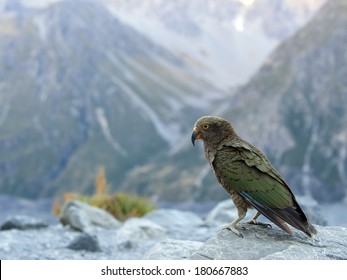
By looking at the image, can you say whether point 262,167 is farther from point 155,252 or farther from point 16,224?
point 16,224

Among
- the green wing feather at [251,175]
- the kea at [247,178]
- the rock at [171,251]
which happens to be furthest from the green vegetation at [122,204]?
the green wing feather at [251,175]

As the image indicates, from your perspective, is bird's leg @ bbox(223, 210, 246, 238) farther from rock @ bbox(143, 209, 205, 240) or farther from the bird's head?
rock @ bbox(143, 209, 205, 240)

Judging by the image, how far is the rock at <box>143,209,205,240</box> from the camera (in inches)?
681

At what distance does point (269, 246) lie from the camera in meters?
7.86

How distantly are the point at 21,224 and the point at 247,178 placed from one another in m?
10.4

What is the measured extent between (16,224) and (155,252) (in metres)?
7.75

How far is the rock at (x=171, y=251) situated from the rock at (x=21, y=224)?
736cm

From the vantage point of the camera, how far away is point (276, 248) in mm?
7793

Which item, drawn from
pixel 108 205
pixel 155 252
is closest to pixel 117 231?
pixel 108 205

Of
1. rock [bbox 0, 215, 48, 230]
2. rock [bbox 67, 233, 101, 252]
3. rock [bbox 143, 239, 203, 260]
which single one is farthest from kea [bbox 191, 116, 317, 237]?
rock [bbox 0, 215, 48, 230]

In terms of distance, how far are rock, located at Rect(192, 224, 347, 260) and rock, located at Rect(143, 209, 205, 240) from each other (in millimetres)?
8362

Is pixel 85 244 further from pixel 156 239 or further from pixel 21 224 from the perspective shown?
pixel 21 224

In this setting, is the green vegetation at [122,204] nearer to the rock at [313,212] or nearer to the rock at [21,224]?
the rock at [21,224]

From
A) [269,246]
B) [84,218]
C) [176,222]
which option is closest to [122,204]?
[176,222]
